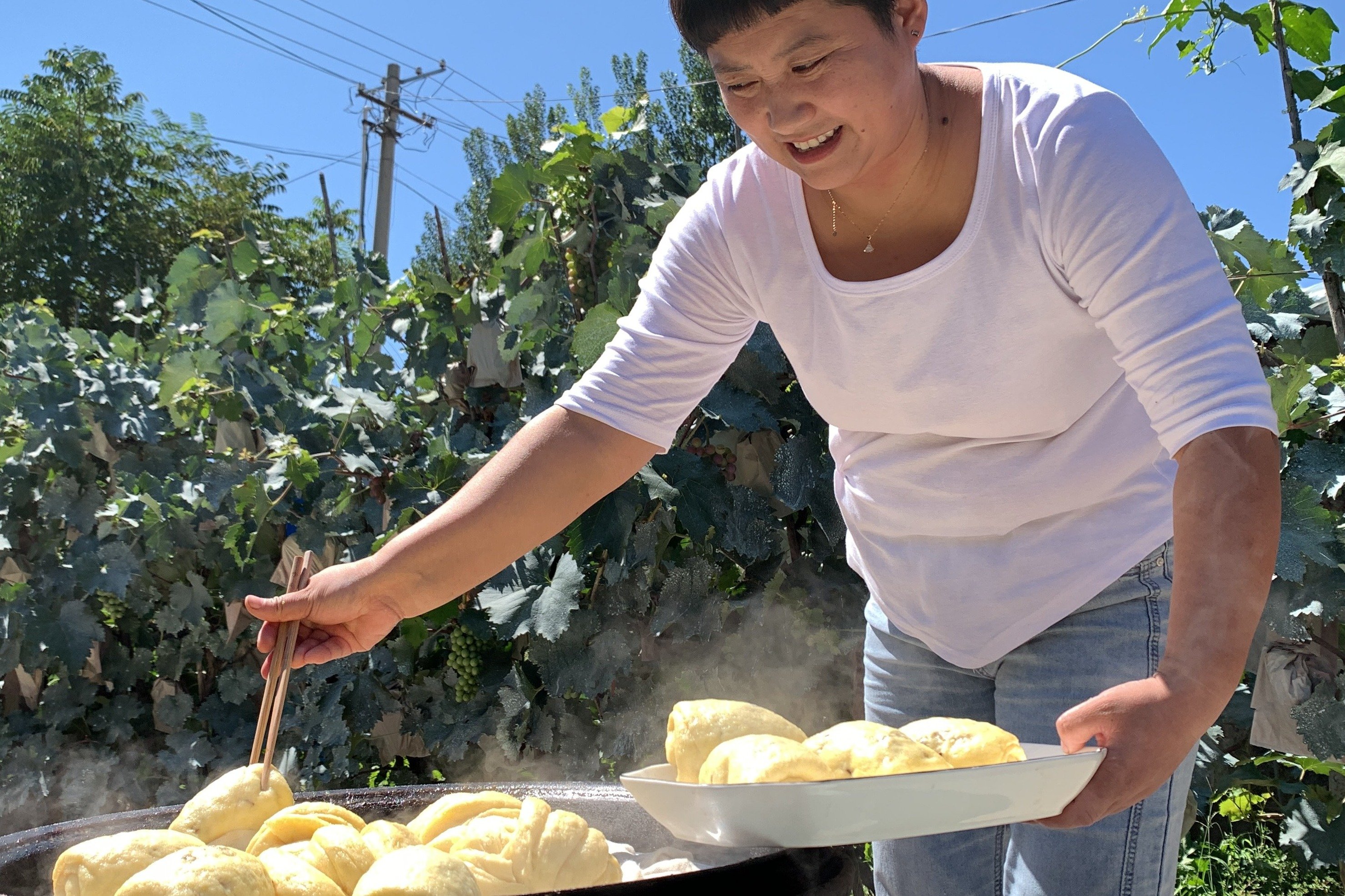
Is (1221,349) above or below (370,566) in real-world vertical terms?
above

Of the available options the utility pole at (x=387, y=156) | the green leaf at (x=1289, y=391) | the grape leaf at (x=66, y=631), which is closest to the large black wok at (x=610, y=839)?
the green leaf at (x=1289, y=391)

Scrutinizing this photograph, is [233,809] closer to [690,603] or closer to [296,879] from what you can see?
[296,879]

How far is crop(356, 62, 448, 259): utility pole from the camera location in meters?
20.5

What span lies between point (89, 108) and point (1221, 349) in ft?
101

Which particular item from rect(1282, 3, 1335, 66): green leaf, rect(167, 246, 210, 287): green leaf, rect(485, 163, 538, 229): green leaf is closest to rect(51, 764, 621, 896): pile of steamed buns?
rect(485, 163, 538, 229): green leaf

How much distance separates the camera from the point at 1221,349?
3.60ft

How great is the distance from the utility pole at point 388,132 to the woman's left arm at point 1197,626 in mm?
20081

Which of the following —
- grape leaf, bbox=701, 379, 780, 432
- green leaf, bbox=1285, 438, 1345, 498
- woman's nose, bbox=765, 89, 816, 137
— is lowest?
green leaf, bbox=1285, 438, 1345, 498

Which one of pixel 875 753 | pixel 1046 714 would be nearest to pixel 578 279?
pixel 1046 714

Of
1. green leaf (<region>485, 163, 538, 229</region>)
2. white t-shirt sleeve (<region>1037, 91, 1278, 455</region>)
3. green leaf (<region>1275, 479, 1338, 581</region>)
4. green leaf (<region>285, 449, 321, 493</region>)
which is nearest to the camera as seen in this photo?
white t-shirt sleeve (<region>1037, 91, 1278, 455</region>)

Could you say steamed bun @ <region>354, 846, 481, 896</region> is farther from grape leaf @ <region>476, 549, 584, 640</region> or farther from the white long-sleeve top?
grape leaf @ <region>476, 549, 584, 640</region>

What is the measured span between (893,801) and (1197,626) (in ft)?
1.11

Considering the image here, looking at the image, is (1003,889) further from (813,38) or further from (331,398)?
(331,398)

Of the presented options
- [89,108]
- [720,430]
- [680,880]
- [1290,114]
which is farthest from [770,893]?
[89,108]
